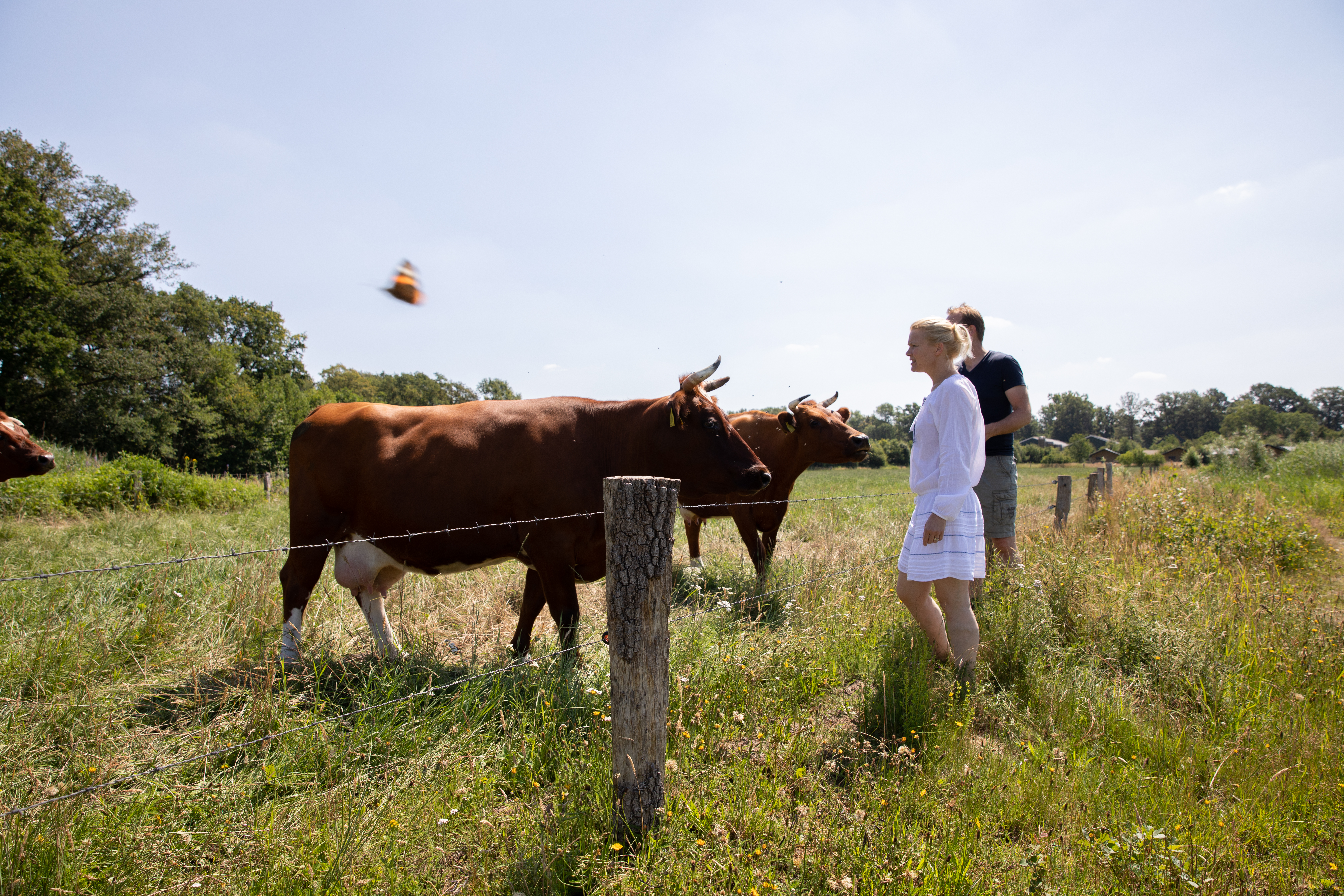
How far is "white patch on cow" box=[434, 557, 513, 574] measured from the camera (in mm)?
4199

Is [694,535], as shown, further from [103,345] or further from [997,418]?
[103,345]

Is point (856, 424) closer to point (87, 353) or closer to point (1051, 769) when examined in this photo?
point (87, 353)

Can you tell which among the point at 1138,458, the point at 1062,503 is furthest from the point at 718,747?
the point at 1138,458

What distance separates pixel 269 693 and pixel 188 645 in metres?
1.63

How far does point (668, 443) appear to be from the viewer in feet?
14.8

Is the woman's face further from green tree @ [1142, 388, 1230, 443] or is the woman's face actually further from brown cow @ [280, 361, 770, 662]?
green tree @ [1142, 388, 1230, 443]

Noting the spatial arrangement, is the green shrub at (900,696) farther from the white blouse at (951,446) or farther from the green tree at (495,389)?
the green tree at (495,389)

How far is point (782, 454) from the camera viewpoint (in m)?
7.31

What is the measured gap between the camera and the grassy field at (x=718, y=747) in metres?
2.02

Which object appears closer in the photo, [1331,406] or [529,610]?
[529,610]

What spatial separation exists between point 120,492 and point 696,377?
50.3 ft

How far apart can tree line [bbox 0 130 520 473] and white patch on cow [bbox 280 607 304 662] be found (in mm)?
32761

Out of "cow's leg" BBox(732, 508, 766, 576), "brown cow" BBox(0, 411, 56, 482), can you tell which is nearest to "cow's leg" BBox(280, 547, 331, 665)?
"brown cow" BBox(0, 411, 56, 482)

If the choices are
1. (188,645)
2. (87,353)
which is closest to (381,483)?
(188,645)
